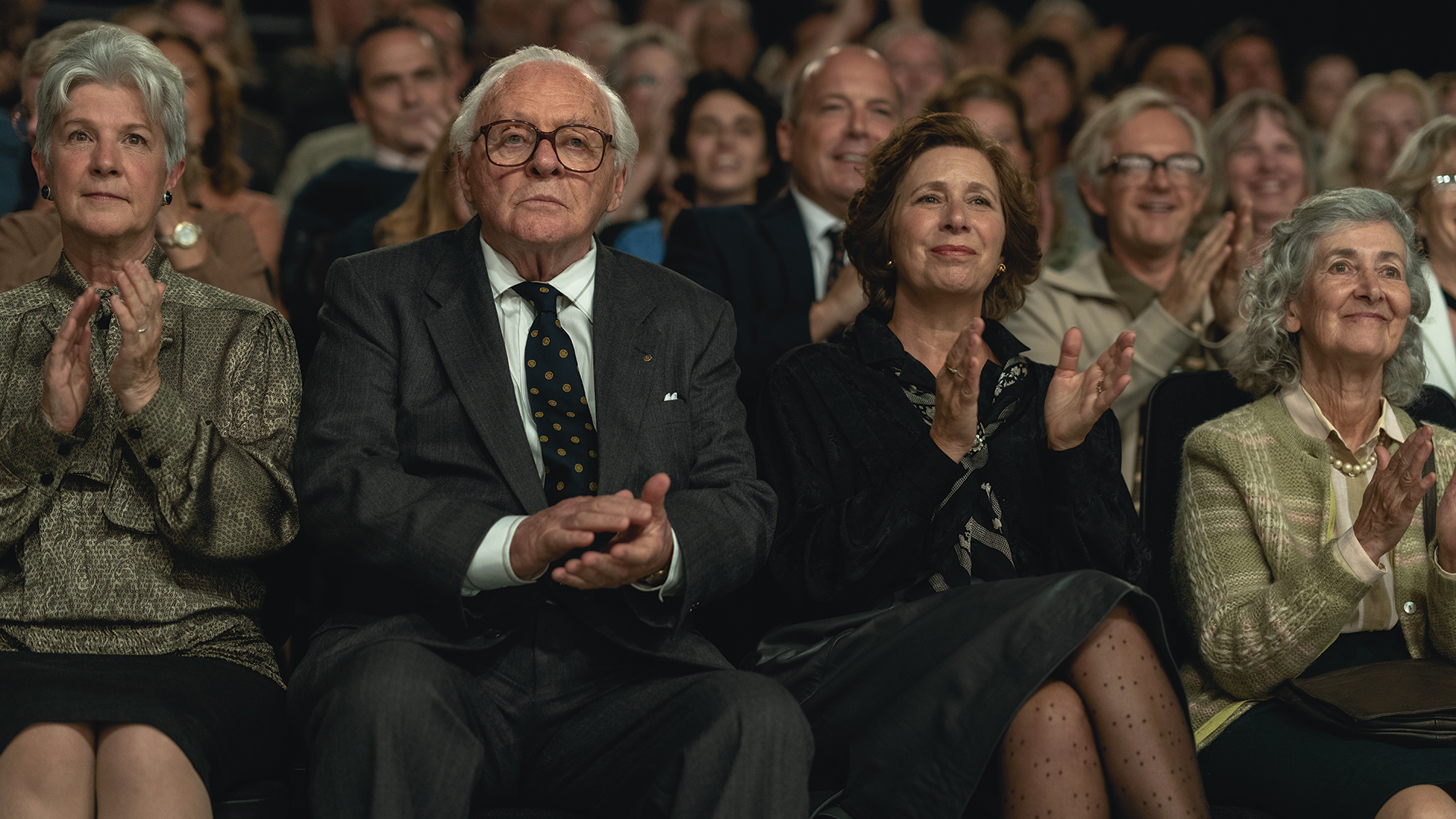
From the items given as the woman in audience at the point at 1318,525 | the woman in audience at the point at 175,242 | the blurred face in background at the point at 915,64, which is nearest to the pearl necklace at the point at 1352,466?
the woman in audience at the point at 1318,525

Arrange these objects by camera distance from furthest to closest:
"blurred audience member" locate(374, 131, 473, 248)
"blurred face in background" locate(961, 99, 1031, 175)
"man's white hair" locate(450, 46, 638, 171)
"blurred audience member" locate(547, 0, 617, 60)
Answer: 1. "blurred audience member" locate(547, 0, 617, 60)
2. "blurred face in background" locate(961, 99, 1031, 175)
3. "blurred audience member" locate(374, 131, 473, 248)
4. "man's white hair" locate(450, 46, 638, 171)

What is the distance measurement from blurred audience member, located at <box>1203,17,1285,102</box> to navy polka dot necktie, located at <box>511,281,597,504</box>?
398 centimetres

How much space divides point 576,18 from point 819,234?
276 centimetres

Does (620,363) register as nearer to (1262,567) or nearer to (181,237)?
(1262,567)

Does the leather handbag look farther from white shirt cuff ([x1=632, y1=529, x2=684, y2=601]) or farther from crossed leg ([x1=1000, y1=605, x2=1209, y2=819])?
white shirt cuff ([x1=632, y1=529, x2=684, y2=601])

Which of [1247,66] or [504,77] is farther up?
[1247,66]

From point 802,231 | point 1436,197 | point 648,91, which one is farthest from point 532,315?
point 648,91

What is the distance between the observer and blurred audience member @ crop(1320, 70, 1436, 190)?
4.18 meters

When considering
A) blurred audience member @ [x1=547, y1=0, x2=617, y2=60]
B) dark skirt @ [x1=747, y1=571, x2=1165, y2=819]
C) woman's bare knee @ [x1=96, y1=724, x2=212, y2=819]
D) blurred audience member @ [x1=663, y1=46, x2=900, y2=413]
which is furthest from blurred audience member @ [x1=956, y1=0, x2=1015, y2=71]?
woman's bare knee @ [x1=96, y1=724, x2=212, y2=819]

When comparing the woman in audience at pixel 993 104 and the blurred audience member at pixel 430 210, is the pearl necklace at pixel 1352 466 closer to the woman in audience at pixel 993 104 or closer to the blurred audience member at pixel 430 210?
the woman in audience at pixel 993 104

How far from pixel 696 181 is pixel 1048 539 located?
1.84 meters

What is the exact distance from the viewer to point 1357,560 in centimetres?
210

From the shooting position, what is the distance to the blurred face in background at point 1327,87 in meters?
5.44

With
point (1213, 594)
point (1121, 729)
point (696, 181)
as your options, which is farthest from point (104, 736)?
point (696, 181)
